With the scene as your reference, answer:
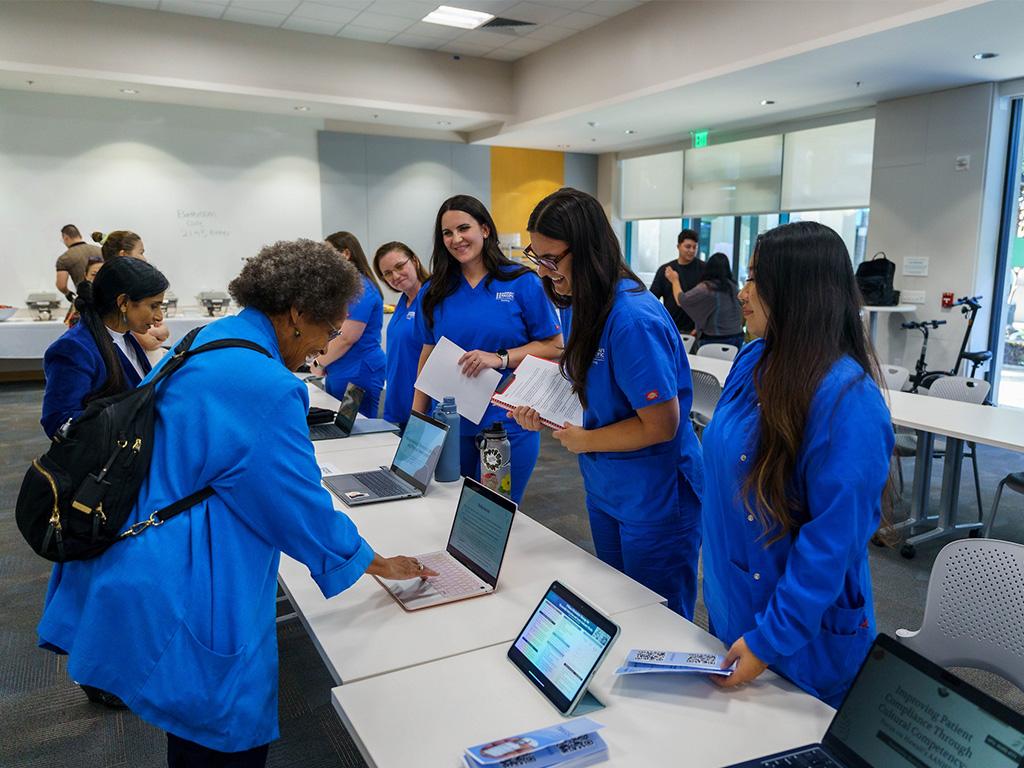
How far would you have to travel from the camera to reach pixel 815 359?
3.83 ft

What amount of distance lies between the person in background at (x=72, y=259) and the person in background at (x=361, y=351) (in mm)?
5001

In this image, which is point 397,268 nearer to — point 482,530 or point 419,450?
point 419,450

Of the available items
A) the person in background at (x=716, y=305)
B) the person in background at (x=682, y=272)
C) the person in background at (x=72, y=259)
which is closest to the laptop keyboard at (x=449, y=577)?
the person in background at (x=716, y=305)

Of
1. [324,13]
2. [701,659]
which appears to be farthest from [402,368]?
[324,13]

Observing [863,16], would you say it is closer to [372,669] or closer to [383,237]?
[372,669]

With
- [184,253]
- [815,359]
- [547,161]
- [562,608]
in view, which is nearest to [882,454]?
[815,359]

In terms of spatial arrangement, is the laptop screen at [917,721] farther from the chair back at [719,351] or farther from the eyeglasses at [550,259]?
the chair back at [719,351]

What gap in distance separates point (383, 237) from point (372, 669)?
871 centimetres

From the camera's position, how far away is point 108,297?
7.51 ft

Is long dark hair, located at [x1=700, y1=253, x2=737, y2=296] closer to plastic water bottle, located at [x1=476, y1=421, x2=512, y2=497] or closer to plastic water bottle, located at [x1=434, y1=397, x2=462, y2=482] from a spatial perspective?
plastic water bottle, located at [x1=434, y1=397, x2=462, y2=482]

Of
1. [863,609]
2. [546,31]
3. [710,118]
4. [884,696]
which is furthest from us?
[710,118]

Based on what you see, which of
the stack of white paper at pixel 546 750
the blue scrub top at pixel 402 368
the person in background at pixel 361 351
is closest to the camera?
the stack of white paper at pixel 546 750

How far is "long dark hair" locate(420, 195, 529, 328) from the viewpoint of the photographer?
99.0 inches

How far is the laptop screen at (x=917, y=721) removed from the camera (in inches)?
34.5
